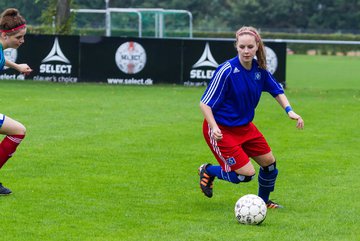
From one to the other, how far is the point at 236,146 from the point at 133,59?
15840 mm


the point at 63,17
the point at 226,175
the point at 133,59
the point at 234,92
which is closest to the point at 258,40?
the point at 234,92

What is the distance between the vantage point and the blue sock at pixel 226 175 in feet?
28.2

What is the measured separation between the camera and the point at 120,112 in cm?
1767

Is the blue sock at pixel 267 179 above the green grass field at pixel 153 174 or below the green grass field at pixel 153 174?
above

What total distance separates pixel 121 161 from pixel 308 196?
10.2ft

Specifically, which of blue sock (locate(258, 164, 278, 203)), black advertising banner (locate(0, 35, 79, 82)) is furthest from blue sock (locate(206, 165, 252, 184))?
black advertising banner (locate(0, 35, 79, 82))

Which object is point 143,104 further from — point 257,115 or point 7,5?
point 7,5

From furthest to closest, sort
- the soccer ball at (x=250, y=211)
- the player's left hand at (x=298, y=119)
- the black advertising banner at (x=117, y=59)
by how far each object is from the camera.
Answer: the black advertising banner at (x=117, y=59) < the player's left hand at (x=298, y=119) < the soccer ball at (x=250, y=211)

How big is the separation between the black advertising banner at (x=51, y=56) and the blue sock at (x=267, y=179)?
52.8 ft

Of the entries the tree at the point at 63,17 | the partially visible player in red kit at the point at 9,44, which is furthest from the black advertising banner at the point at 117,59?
the partially visible player in red kit at the point at 9,44

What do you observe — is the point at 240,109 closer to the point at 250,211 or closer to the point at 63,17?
the point at 250,211

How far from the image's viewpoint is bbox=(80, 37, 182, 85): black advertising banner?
24.2 metres

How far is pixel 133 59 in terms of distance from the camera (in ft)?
79.3

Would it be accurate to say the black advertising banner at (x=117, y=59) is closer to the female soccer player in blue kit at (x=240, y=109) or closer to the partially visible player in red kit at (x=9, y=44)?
the partially visible player in red kit at (x=9, y=44)
